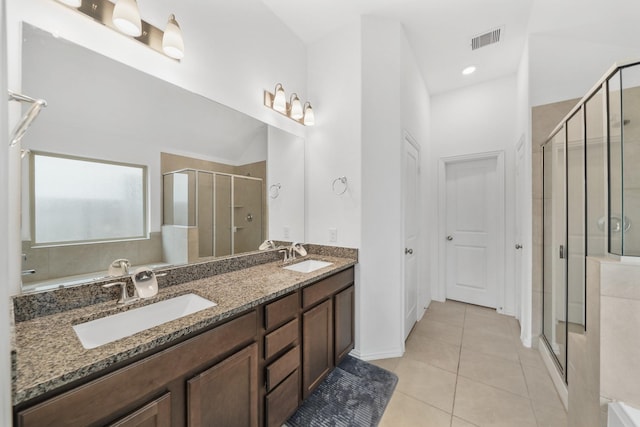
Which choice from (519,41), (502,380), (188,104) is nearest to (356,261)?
(502,380)

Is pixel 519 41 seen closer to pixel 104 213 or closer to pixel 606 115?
pixel 606 115

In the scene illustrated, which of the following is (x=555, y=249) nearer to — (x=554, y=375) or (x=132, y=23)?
(x=554, y=375)

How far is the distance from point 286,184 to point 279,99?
0.73 meters

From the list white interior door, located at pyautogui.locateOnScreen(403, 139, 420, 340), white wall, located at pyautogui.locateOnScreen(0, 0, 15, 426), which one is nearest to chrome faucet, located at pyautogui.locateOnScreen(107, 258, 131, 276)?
white wall, located at pyautogui.locateOnScreen(0, 0, 15, 426)

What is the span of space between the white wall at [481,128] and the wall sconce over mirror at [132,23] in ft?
10.5

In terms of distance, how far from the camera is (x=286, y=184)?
7.50 feet

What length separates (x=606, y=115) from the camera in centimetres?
130

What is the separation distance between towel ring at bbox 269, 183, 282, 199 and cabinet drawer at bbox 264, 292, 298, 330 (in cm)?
97

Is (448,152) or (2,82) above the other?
(448,152)

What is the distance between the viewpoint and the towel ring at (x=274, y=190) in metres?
2.16

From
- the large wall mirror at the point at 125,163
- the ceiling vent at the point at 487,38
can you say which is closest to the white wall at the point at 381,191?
the ceiling vent at the point at 487,38

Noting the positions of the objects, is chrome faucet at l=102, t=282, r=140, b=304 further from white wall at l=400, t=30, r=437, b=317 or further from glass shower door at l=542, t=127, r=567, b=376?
glass shower door at l=542, t=127, r=567, b=376

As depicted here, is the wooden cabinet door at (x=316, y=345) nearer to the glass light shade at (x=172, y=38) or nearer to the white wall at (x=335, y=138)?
the white wall at (x=335, y=138)

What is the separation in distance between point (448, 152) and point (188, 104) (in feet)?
10.3
